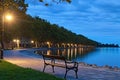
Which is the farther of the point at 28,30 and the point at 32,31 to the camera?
the point at 32,31

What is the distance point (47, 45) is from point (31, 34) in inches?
1619

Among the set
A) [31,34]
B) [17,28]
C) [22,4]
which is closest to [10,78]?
[22,4]

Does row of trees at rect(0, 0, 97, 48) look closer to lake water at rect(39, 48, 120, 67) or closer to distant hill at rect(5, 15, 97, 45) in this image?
distant hill at rect(5, 15, 97, 45)

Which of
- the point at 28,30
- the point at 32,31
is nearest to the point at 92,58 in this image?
the point at 28,30

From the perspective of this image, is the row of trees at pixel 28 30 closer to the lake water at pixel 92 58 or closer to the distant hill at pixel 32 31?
the distant hill at pixel 32 31

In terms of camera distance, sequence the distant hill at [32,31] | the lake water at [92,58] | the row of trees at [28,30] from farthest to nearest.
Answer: the distant hill at [32,31] → the row of trees at [28,30] → the lake water at [92,58]

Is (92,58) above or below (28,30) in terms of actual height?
below

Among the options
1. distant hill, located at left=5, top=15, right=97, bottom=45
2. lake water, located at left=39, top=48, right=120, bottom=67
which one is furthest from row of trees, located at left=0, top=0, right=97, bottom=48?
lake water, located at left=39, top=48, right=120, bottom=67

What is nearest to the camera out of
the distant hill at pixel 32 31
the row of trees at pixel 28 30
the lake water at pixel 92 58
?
the lake water at pixel 92 58

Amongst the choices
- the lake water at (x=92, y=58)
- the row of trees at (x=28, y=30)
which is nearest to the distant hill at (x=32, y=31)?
the row of trees at (x=28, y=30)

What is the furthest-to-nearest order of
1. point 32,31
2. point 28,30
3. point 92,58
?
1. point 32,31
2. point 28,30
3. point 92,58

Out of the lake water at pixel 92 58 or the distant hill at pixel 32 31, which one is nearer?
the lake water at pixel 92 58

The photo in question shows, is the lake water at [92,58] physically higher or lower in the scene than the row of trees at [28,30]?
lower

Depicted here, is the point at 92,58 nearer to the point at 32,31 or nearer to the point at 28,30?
the point at 28,30
